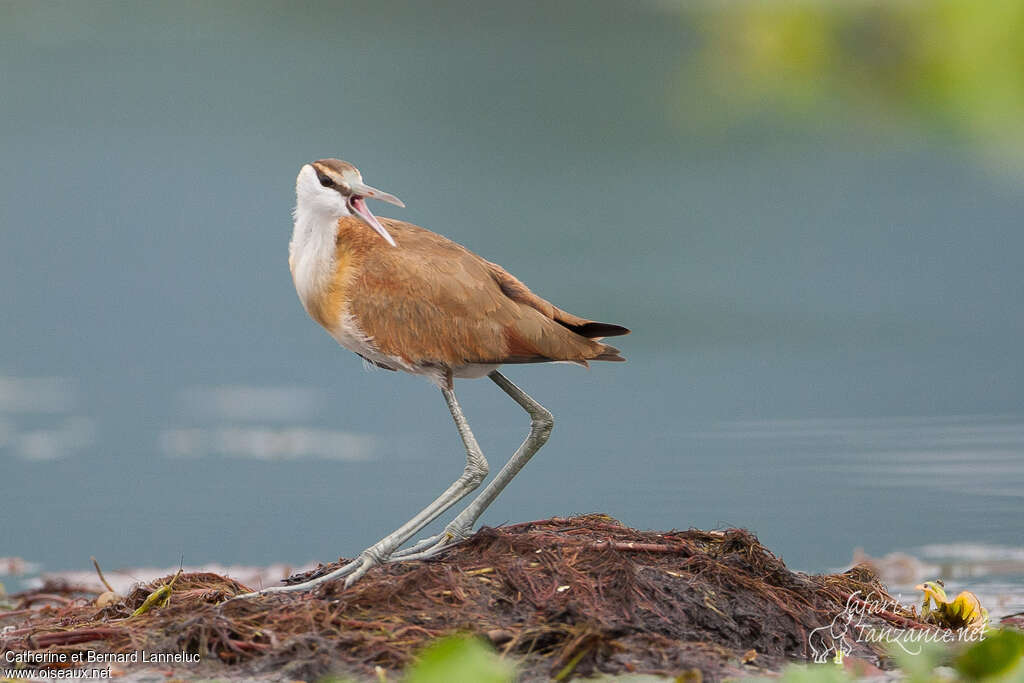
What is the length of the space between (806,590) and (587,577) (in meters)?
1.31

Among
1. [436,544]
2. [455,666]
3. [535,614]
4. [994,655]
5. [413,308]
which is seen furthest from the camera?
[436,544]

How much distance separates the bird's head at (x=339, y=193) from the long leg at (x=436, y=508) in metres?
1.18

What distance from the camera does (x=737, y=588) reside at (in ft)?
19.4

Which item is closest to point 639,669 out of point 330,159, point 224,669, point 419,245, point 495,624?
point 495,624

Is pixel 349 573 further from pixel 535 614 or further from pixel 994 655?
pixel 994 655

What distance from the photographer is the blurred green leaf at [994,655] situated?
3394mm

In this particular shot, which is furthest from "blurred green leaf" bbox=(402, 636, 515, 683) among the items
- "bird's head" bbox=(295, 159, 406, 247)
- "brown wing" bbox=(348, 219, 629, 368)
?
"bird's head" bbox=(295, 159, 406, 247)

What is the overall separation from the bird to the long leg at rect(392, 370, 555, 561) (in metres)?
0.05

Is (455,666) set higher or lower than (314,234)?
lower

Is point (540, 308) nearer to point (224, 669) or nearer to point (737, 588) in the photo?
point (737, 588)

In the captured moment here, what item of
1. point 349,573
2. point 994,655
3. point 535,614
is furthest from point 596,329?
point 994,655

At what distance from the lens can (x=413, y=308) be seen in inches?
249

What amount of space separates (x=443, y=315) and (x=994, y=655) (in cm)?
368

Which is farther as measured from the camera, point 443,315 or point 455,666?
point 443,315
